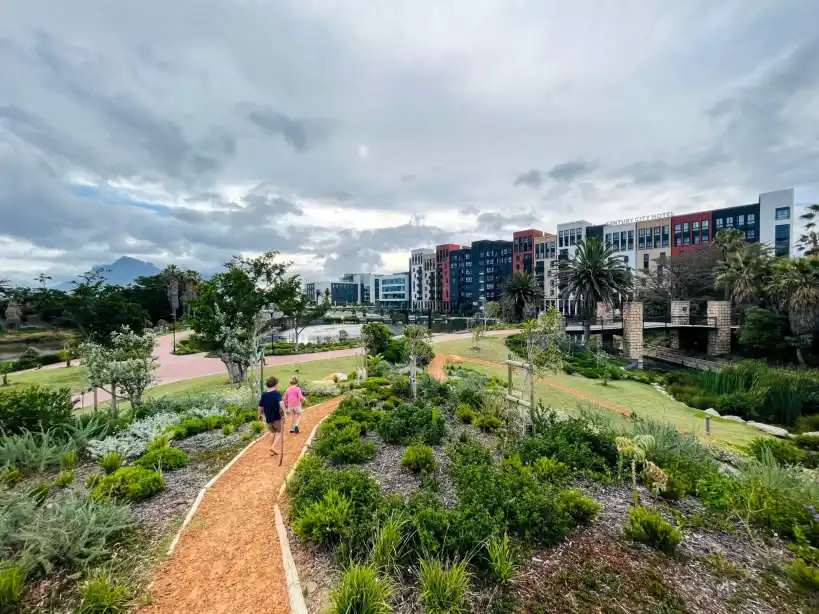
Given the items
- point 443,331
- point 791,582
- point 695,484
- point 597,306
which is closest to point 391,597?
point 791,582

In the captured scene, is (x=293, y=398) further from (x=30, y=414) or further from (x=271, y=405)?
(x=30, y=414)

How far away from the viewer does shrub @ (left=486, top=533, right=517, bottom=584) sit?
4.02 m

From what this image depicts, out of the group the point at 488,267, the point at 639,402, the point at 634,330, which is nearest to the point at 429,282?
the point at 488,267

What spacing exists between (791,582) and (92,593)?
7213 mm

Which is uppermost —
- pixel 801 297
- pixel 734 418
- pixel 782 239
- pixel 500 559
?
pixel 782 239

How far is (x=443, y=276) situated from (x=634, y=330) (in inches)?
3021

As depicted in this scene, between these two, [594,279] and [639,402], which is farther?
[594,279]

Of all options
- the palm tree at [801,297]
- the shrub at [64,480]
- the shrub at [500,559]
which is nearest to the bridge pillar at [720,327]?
the palm tree at [801,297]

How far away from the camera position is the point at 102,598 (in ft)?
12.1

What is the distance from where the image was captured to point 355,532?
4551 millimetres

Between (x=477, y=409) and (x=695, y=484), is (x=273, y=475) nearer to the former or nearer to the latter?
(x=477, y=409)

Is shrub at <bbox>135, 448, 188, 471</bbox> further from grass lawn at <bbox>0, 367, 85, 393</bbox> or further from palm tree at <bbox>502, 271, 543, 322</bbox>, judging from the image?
palm tree at <bbox>502, 271, 543, 322</bbox>

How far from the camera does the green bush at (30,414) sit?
317 inches

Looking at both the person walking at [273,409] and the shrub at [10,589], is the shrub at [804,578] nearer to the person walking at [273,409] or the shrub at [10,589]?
the person walking at [273,409]
